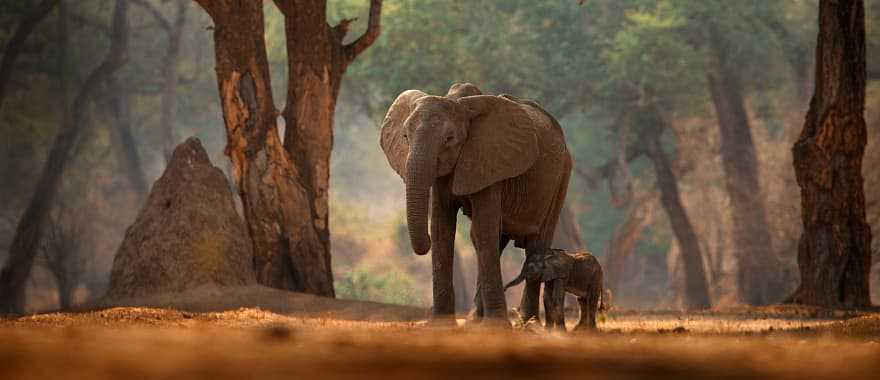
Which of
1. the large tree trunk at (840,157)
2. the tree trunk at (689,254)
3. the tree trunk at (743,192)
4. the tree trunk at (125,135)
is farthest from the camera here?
the tree trunk at (125,135)

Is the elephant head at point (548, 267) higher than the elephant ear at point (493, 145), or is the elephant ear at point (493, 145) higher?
the elephant ear at point (493, 145)

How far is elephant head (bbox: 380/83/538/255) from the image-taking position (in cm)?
920

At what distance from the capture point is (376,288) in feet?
109

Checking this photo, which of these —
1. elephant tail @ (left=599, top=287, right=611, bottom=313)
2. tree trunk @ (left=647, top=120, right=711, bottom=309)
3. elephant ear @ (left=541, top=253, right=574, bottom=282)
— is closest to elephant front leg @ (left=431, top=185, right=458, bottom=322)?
elephant ear @ (left=541, top=253, right=574, bottom=282)

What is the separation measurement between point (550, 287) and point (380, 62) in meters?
18.2

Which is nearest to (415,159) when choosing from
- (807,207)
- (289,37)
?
(289,37)

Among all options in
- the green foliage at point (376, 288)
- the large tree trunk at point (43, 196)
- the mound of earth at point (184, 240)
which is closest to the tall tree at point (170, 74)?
the large tree trunk at point (43, 196)

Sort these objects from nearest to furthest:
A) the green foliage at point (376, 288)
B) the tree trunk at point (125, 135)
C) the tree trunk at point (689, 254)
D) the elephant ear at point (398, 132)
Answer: the elephant ear at point (398, 132)
the tree trunk at point (689, 254)
the tree trunk at point (125, 135)
the green foliage at point (376, 288)

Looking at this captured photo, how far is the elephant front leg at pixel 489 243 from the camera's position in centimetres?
968

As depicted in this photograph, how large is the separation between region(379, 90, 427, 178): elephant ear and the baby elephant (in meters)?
1.40

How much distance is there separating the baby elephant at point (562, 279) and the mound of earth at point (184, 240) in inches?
197

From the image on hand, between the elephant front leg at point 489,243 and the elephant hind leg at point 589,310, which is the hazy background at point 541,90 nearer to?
the elephant hind leg at point 589,310

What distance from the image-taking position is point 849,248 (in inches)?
604


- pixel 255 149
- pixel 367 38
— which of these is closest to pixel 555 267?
pixel 255 149
